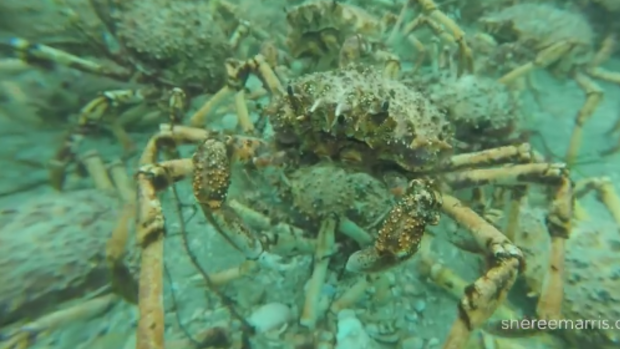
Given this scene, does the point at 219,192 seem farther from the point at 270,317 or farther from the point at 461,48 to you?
the point at 461,48

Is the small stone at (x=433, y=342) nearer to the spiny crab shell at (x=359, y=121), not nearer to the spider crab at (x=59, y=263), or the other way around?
the spiny crab shell at (x=359, y=121)

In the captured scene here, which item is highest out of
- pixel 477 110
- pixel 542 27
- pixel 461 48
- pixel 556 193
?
pixel 542 27

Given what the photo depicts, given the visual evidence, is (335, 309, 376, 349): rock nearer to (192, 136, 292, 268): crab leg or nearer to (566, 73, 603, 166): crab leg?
(192, 136, 292, 268): crab leg

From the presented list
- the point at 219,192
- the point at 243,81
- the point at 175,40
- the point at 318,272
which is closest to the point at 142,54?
the point at 175,40

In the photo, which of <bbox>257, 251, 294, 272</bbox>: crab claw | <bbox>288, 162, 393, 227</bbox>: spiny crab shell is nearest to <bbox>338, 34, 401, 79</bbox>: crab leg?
<bbox>288, 162, 393, 227</bbox>: spiny crab shell

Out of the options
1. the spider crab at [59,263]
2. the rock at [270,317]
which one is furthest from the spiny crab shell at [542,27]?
the spider crab at [59,263]

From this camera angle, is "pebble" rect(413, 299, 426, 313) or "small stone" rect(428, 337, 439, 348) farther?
"pebble" rect(413, 299, 426, 313)

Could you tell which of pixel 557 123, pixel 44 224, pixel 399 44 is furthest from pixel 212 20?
pixel 557 123

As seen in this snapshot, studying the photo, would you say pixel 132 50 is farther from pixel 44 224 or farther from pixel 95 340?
pixel 95 340

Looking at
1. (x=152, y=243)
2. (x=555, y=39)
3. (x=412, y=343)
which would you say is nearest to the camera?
(x=152, y=243)
